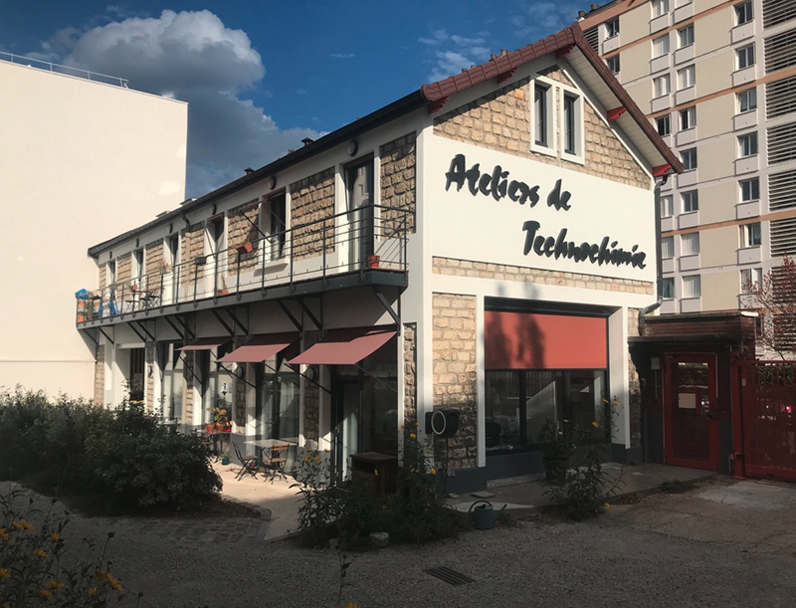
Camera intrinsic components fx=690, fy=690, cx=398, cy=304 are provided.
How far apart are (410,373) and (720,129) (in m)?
34.0

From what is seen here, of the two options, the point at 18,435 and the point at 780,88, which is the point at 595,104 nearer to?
the point at 18,435

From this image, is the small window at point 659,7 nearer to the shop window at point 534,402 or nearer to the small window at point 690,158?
the small window at point 690,158

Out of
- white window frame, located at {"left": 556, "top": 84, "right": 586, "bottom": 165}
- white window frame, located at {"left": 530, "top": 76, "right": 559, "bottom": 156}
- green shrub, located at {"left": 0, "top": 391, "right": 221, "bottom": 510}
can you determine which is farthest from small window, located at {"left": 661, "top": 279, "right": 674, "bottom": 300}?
green shrub, located at {"left": 0, "top": 391, "right": 221, "bottom": 510}

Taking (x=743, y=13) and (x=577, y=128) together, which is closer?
(x=577, y=128)

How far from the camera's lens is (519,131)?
1195cm

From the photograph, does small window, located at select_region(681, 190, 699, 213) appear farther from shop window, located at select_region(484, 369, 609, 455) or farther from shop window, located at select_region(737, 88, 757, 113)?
shop window, located at select_region(484, 369, 609, 455)

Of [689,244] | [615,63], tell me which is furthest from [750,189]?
[615,63]

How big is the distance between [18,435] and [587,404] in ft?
38.9

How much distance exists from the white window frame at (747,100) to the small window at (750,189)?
12.2 feet

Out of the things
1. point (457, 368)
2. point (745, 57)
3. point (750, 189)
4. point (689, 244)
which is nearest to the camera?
point (457, 368)

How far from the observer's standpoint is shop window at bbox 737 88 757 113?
3619 centimetres

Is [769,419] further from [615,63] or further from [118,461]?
[615,63]

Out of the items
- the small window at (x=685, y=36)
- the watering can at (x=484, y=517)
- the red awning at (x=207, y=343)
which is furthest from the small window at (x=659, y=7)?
the watering can at (x=484, y=517)

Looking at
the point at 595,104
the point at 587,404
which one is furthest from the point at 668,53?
the point at 587,404
